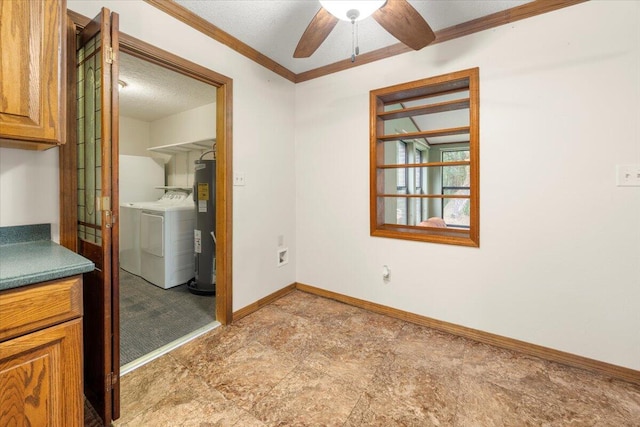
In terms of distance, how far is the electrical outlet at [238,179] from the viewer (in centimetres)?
236

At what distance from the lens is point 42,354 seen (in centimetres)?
97

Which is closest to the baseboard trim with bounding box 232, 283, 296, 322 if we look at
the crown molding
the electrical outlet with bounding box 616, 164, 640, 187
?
the crown molding

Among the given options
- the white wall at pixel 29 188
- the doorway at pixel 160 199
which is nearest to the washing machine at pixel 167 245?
the doorway at pixel 160 199

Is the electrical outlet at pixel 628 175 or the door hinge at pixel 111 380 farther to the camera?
the electrical outlet at pixel 628 175

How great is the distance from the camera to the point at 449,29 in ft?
6.95

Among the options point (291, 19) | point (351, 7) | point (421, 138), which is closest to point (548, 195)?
point (421, 138)

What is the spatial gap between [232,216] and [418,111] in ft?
5.93

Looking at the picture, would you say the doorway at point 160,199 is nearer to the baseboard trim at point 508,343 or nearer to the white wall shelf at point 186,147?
the white wall shelf at point 186,147

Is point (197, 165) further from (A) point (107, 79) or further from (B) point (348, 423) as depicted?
(B) point (348, 423)

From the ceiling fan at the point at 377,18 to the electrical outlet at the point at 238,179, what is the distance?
1.10 m

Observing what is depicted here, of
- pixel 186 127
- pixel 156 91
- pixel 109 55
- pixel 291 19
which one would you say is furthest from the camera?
pixel 186 127

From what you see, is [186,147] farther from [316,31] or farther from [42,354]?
[42,354]

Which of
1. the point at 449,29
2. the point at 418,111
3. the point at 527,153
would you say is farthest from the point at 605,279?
the point at 449,29

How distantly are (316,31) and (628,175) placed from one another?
6.71 feet
